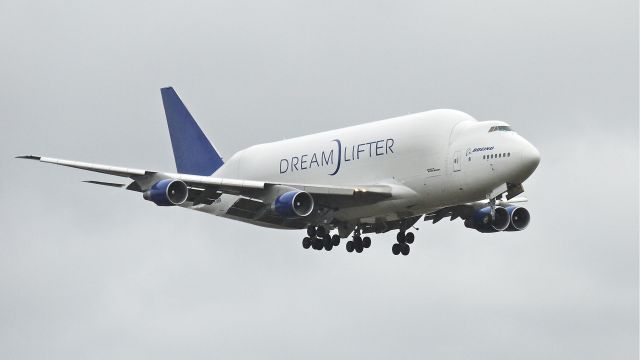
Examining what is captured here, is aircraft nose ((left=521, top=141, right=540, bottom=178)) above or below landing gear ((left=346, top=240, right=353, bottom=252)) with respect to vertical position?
above

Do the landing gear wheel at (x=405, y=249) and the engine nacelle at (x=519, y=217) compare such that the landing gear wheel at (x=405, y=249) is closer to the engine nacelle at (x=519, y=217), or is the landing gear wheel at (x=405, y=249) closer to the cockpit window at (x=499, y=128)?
the engine nacelle at (x=519, y=217)

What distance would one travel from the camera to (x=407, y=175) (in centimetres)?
7450

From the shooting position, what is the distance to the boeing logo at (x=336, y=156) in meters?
76.1

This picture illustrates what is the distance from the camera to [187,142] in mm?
91375

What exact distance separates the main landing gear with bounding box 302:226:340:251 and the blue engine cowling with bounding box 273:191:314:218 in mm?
3127

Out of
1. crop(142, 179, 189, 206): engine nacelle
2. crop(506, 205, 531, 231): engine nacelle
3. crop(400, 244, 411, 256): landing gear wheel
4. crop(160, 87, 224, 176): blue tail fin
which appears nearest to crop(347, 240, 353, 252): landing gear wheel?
crop(400, 244, 411, 256): landing gear wheel

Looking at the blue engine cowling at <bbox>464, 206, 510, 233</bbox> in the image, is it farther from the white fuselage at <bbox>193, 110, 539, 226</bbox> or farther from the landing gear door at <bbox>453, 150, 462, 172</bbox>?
the landing gear door at <bbox>453, 150, 462, 172</bbox>

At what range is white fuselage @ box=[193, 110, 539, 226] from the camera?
2840 inches

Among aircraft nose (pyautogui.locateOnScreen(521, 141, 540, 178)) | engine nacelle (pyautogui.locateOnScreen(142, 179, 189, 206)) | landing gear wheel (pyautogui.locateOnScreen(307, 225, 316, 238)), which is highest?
A: aircraft nose (pyautogui.locateOnScreen(521, 141, 540, 178))

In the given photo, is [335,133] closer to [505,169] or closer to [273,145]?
[273,145]

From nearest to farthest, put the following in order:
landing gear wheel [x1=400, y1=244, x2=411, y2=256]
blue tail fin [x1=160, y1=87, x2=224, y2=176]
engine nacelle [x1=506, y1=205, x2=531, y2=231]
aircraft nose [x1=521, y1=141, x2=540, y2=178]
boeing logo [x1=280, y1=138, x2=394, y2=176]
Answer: aircraft nose [x1=521, y1=141, x2=540, y2=178] < boeing logo [x1=280, y1=138, x2=394, y2=176] < engine nacelle [x1=506, y1=205, x2=531, y2=231] < landing gear wheel [x1=400, y1=244, x2=411, y2=256] < blue tail fin [x1=160, y1=87, x2=224, y2=176]

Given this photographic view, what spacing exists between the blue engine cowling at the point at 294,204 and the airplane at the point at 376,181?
0.14 feet

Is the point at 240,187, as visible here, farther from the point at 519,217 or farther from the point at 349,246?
the point at 519,217

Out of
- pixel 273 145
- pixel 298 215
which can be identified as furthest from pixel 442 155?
pixel 273 145
